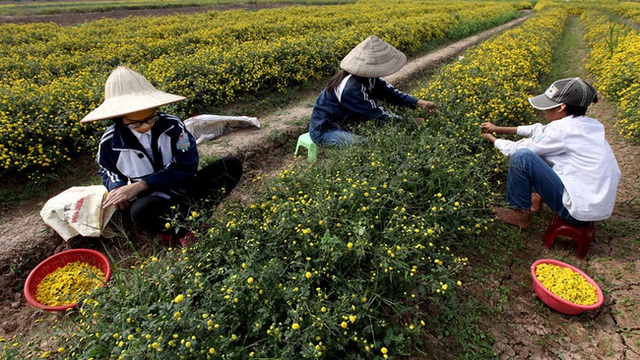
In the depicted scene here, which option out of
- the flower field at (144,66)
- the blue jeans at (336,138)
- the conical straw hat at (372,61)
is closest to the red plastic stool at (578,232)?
the blue jeans at (336,138)

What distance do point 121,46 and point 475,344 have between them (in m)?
10.9

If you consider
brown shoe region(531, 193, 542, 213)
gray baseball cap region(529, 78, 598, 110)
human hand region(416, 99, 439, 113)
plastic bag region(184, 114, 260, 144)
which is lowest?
brown shoe region(531, 193, 542, 213)

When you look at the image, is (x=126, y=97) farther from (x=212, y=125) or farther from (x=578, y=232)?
(x=578, y=232)

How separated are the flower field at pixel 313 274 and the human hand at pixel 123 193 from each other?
63 centimetres

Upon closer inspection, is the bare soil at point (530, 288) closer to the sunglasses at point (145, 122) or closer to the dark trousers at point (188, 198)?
the dark trousers at point (188, 198)

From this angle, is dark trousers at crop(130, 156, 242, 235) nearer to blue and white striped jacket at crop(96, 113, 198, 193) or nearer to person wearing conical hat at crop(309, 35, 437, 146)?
blue and white striped jacket at crop(96, 113, 198, 193)

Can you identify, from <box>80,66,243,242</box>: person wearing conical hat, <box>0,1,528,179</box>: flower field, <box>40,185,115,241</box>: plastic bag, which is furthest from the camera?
<box>0,1,528,179</box>: flower field

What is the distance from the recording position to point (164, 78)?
19.4 feet

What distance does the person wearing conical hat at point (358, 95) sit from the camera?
3.53 meters

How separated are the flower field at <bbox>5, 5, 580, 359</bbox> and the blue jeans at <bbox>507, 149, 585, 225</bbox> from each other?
13.4 inches

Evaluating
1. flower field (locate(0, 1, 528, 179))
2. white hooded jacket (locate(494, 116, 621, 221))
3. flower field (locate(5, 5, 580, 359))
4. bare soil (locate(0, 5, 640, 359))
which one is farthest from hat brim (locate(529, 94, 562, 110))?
flower field (locate(0, 1, 528, 179))

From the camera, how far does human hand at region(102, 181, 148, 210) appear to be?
266 cm

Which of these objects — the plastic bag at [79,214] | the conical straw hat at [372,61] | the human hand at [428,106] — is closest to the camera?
the plastic bag at [79,214]

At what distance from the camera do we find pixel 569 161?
2.76 m
